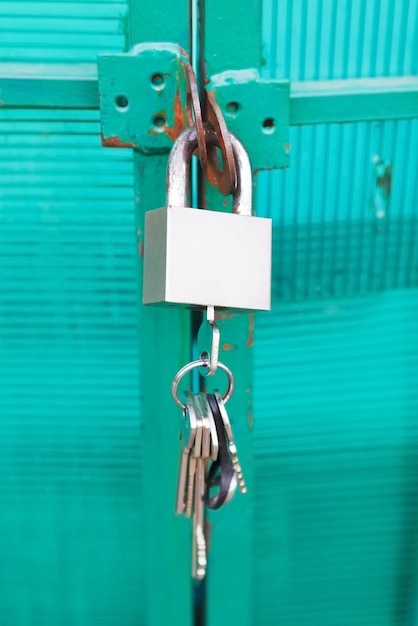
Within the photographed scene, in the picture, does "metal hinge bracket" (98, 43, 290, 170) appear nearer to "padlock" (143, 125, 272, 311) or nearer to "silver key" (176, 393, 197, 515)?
"padlock" (143, 125, 272, 311)

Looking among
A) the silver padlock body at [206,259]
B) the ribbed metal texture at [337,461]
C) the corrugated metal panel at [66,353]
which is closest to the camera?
the silver padlock body at [206,259]

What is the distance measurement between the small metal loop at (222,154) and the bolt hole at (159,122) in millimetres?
54

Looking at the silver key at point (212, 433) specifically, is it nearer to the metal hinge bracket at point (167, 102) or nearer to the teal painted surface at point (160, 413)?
the teal painted surface at point (160, 413)

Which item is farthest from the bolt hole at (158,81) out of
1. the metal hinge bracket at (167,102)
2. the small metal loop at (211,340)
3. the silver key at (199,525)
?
the silver key at (199,525)

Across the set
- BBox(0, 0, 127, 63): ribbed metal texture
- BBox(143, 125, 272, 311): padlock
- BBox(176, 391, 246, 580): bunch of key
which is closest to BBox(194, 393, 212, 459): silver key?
BBox(176, 391, 246, 580): bunch of key

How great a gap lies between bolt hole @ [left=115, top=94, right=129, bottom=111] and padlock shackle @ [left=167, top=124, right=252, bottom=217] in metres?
0.10

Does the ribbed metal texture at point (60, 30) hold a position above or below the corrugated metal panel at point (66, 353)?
above

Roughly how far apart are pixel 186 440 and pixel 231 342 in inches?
8.0

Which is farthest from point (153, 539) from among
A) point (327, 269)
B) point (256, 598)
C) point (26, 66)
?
point (26, 66)

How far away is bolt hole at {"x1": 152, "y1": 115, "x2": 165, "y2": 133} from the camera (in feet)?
1.80

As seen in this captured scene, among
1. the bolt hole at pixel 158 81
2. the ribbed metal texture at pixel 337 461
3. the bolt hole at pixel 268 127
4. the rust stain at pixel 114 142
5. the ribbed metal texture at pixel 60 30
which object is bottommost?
the ribbed metal texture at pixel 337 461

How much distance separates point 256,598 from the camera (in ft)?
2.99

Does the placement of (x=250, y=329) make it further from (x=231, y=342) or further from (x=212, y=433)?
(x=212, y=433)

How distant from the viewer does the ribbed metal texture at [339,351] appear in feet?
2.06
